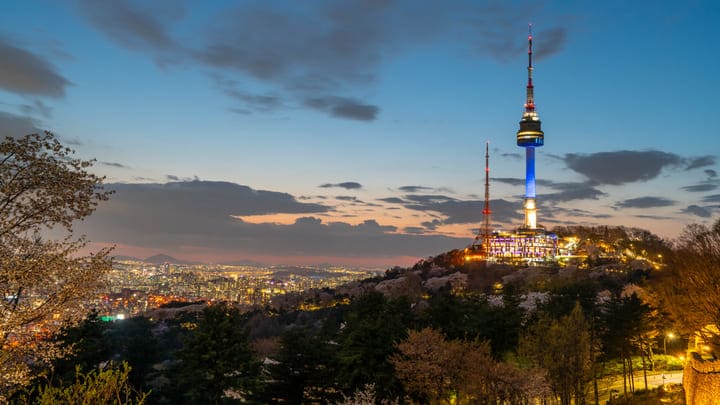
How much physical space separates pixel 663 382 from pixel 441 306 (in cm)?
1888

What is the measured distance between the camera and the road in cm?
4162

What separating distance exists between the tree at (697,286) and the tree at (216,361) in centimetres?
2778

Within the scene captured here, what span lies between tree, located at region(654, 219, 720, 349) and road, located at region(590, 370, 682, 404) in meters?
7.44

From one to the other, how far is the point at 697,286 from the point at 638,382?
14.3m

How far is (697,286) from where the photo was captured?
3425 centimetres

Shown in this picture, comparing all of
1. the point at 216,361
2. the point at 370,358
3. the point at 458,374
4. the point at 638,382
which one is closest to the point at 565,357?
the point at 458,374

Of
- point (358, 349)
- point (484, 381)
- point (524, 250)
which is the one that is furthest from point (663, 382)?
point (524, 250)

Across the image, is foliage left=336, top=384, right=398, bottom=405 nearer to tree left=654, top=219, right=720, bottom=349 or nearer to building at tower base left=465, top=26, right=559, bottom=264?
tree left=654, top=219, right=720, bottom=349

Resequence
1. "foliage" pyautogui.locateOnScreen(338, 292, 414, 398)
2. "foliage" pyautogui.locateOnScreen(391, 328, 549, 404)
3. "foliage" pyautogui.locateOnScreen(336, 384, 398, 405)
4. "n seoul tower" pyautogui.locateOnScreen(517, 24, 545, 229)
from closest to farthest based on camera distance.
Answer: "foliage" pyautogui.locateOnScreen(391, 328, 549, 404) < "foliage" pyautogui.locateOnScreen(336, 384, 398, 405) < "foliage" pyautogui.locateOnScreen(338, 292, 414, 398) < "n seoul tower" pyautogui.locateOnScreen(517, 24, 545, 229)

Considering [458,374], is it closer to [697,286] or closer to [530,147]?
[697,286]

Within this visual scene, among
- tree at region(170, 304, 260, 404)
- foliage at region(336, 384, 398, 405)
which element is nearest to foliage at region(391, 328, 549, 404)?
foliage at region(336, 384, 398, 405)

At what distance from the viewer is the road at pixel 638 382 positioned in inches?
1639

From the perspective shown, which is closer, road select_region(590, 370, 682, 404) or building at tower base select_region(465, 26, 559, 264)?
road select_region(590, 370, 682, 404)

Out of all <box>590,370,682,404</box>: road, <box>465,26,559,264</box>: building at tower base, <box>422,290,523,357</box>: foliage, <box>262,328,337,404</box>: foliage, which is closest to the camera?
<box>262,328,337,404</box>: foliage
